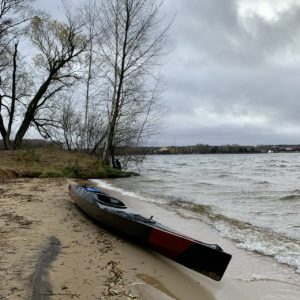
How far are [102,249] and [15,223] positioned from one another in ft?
7.20

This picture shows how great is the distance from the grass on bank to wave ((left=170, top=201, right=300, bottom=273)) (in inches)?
455

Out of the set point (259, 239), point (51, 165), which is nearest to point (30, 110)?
point (51, 165)

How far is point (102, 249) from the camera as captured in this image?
6.77 metres

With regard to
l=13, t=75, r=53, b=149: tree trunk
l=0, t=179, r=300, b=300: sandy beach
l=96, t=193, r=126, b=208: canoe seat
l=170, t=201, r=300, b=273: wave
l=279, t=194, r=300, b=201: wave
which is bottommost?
l=279, t=194, r=300, b=201: wave

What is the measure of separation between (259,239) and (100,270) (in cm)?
409

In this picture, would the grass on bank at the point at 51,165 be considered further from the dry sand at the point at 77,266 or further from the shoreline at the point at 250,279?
→ the shoreline at the point at 250,279

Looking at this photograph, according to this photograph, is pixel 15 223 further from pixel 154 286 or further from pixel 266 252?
pixel 266 252

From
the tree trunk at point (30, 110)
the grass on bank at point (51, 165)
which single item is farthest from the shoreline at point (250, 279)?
the tree trunk at point (30, 110)

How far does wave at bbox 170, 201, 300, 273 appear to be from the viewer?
23.3ft

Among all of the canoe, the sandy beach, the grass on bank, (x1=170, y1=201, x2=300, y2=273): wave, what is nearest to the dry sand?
the sandy beach

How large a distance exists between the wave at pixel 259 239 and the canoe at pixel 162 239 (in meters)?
1.63

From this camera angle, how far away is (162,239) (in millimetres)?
6406

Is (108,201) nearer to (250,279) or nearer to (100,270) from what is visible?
(100,270)

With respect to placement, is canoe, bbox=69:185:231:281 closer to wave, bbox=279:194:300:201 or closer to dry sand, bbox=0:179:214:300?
dry sand, bbox=0:179:214:300
